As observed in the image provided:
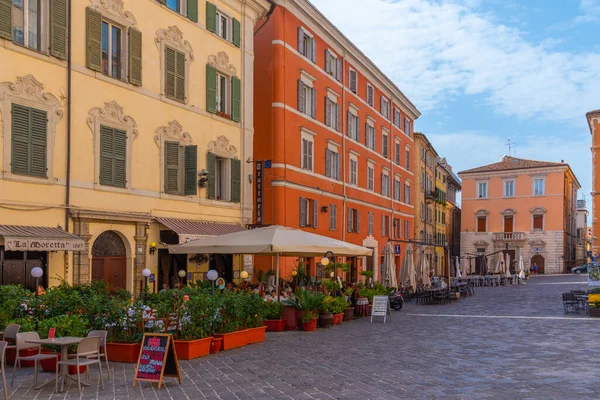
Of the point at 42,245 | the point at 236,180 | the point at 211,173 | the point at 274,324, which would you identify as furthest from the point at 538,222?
the point at 42,245

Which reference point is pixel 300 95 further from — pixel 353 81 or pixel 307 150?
pixel 353 81

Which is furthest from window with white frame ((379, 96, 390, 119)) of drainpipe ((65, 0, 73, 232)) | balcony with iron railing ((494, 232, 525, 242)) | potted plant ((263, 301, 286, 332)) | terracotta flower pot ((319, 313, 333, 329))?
balcony with iron railing ((494, 232, 525, 242))

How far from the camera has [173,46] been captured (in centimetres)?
2050

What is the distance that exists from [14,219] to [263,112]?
570 inches

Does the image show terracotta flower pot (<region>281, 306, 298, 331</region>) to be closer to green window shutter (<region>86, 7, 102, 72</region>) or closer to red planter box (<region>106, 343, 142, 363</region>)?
red planter box (<region>106, 343, 142, 363</region>)

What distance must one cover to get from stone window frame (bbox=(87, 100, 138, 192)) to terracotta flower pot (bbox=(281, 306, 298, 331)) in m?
5.68

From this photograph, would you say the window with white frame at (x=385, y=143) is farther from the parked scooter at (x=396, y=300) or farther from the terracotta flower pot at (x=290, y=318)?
the terracotta flower pot at (x=290, y=318)

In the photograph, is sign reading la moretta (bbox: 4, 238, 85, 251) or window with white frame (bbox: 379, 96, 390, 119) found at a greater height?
window with white frame (bbox: 379, 96, 390, 119)

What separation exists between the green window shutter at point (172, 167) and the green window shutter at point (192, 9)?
4.39m

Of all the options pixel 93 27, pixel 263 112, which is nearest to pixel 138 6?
pixel 93 27

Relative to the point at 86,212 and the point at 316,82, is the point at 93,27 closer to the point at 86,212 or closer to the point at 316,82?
the point at 86,212

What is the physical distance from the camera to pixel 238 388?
31.3ft

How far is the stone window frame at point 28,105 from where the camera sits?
48.5ft

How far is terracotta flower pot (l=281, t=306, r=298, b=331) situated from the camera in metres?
17.2
